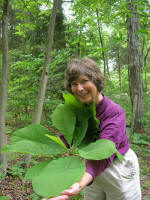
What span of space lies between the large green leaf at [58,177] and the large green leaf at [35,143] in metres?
0.09

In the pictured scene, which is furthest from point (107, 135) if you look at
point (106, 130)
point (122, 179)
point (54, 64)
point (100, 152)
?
point (54, 64)

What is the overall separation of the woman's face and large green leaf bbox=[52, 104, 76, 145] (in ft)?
0.44

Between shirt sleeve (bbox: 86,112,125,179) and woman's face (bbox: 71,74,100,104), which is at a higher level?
woman's face (bbox: 71,74,100,104)

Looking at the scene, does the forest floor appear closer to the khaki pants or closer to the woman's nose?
the khaki pants

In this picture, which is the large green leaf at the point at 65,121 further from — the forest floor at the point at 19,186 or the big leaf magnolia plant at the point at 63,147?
the forest floor at the point at 19,186

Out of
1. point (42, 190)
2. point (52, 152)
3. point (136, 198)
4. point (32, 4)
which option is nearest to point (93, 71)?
point (52, 152)

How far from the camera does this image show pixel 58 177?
557 mm

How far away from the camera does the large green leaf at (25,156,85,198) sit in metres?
0.52

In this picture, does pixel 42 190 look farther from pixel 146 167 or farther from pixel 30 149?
pixel 146 167

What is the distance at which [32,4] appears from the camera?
2.81 m

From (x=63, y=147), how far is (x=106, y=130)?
0.87 feet

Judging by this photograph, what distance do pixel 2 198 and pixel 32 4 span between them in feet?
9.52

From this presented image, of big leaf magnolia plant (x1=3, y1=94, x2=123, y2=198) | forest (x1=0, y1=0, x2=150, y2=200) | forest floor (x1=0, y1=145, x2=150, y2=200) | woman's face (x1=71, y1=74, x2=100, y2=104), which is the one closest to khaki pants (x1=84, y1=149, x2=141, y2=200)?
forest (x1=0, y1=0, x2=150, y2=200)

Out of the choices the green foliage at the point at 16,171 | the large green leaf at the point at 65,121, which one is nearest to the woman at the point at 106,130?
the large green leaf at the point at 65,121
